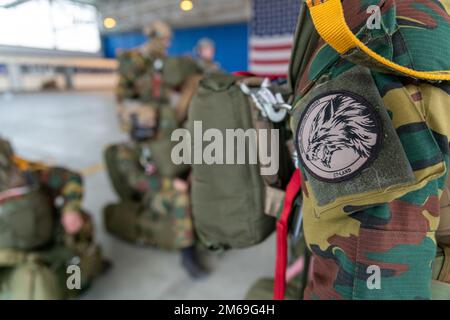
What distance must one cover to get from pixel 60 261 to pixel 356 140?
1.37 meters

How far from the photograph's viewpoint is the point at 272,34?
2287 mm

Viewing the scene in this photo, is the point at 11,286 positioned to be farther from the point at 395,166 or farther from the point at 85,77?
the point at 85,77

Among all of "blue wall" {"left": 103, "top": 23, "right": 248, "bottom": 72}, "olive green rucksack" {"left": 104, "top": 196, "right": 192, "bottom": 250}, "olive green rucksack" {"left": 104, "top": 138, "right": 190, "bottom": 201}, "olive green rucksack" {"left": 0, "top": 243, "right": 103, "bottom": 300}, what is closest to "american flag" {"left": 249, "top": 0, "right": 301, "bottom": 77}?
"olive green rucksack" {"left": 104, "top": 138, "right": 190, "bottom": 201}

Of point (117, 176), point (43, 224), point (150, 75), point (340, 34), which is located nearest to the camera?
point (340, 34)

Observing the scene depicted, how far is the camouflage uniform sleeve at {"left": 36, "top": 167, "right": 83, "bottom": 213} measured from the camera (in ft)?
4.82

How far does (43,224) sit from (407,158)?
1.46m

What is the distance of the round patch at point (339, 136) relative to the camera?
41 centimetres

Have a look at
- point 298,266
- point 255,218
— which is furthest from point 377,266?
point 298,266

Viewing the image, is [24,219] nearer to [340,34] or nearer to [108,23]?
[108,23]

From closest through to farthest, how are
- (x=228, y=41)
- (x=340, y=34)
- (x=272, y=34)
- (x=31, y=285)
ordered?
(x=340, y=34)
(x=31, y=285)
(x=272, y=34)
(x=228, y=41)

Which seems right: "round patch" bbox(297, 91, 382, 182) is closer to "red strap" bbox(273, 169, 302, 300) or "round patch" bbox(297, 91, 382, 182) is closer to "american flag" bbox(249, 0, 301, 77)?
"red strap" bbox(273, 169, 302, 300)

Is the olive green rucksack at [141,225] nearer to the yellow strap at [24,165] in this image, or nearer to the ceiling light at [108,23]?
the yellow strap at [24,165]

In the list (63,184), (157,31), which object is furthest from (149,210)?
(157,31)

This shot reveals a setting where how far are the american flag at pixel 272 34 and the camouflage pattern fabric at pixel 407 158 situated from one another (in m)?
1.76
